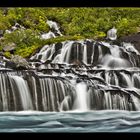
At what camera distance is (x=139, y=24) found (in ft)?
24.4

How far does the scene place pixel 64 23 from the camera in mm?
7695

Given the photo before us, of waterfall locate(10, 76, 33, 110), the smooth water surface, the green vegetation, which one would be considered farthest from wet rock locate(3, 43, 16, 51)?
the smooth water surface

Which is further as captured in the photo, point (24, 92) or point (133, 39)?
point (133, 39)

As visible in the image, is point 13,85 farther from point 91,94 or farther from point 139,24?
point 139,24

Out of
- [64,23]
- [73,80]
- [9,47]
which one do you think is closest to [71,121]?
[73,80]

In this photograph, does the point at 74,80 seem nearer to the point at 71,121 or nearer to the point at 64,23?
the point at 71,121

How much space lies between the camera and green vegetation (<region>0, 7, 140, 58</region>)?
738cm

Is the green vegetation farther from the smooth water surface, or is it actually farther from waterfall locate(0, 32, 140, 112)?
the smooth water surface

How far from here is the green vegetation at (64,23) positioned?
738 centimetres

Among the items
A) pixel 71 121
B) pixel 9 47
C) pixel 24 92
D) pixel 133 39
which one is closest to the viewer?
pixel 71 121

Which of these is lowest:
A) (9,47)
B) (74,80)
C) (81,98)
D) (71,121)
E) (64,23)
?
(71,121)

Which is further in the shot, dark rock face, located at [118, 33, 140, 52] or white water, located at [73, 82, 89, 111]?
dark rock face, located at [118, 33, 140, 52]

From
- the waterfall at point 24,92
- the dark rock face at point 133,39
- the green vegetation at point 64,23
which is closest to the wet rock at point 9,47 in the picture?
the green vegetation at point 64,23
